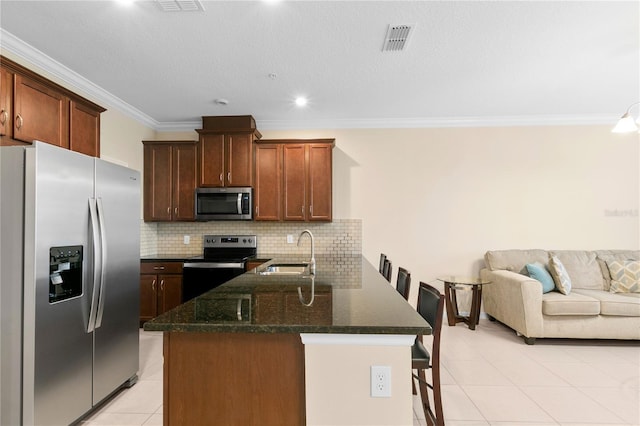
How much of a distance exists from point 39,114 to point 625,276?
19.7 ft

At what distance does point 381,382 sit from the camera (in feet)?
4.42

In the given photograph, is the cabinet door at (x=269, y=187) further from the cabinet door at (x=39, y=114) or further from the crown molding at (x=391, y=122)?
the cabinet door at (x=39, y=114)

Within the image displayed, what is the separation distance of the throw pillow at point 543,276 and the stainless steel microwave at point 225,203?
345 cm

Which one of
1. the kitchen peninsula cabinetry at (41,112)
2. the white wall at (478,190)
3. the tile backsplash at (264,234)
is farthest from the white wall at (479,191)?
the kitchen peninsula cabinetry at (41,112)

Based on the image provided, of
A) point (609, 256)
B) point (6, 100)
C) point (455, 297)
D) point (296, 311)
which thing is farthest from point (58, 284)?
point (609, 256)

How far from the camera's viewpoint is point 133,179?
2.89 meters

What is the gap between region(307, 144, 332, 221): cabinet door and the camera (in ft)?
15.1

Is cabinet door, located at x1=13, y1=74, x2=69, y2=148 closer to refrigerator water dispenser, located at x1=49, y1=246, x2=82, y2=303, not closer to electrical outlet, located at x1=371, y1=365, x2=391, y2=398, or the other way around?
refrigerator water dispenser, located at x1=49, y1=246, x2=82, y2=303

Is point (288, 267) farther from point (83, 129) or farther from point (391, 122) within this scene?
point (391, 122)

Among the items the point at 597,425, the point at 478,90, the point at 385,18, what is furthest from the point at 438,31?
the point at 597,425

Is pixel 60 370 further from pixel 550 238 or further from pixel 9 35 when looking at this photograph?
pixel 550 238

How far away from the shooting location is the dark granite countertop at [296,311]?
4.38 ft

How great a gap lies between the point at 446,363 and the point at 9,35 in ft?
14.6

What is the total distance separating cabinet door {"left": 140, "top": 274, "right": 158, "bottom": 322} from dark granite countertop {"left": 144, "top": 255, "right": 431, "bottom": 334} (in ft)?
8.40
